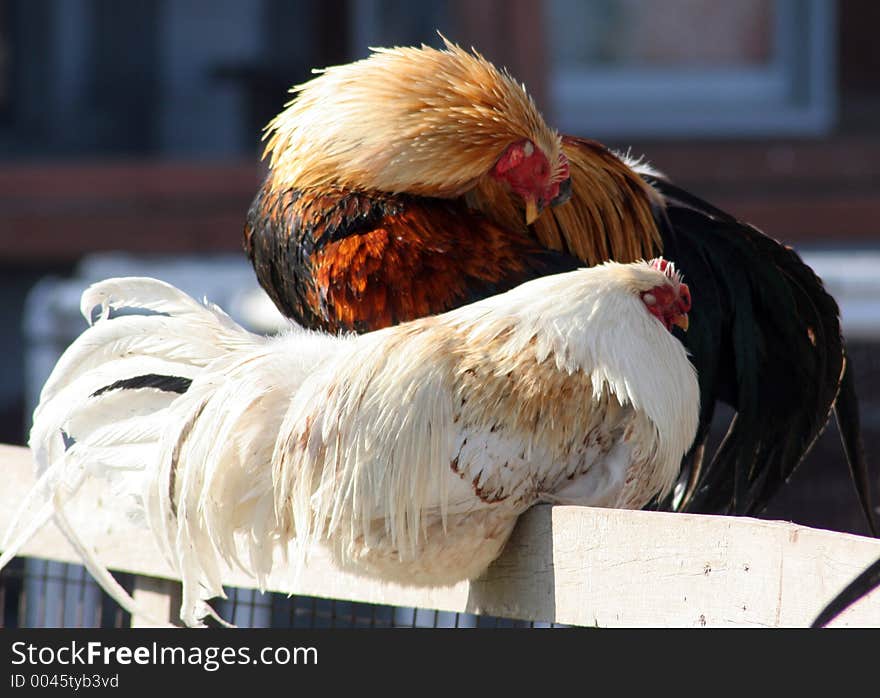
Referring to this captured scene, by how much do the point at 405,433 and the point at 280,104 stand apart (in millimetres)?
5261

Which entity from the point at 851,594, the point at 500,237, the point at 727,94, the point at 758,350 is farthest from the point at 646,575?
the point at 727,94

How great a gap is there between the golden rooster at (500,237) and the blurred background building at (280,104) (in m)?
2.94

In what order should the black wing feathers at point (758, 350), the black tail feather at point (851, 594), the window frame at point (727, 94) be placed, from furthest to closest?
1. the window frame at point (727, 94)
2. the black wing feathers at point (758, 350)
3. the black tail feather at point (851, 594)

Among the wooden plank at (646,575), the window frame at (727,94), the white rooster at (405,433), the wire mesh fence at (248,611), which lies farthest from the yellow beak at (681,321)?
the window frame at (727,94)

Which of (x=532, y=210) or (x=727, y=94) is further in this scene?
(x=727, y=94)

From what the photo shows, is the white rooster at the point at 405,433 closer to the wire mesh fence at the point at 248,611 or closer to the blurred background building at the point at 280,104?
the wire mesh fence at the point at 248,611

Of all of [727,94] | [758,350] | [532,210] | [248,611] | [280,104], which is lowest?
[248,611]

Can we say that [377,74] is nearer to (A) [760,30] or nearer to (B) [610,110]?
(B) [610,110]

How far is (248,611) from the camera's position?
2625mm

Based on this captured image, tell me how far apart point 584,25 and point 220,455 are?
206 inches

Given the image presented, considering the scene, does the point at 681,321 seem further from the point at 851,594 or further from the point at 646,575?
the point at 851,594

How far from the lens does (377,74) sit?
199cm

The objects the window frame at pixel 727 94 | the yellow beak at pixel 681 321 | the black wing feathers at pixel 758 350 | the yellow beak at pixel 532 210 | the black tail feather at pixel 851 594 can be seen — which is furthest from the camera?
the window frame at pixel 727 94

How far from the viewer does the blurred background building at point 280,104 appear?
543cm
